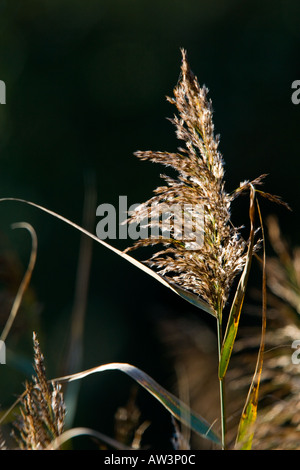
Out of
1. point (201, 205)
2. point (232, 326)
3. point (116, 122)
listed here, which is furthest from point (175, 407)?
point (116, 122)

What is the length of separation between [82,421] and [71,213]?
1.70 m

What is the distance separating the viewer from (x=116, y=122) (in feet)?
16.7

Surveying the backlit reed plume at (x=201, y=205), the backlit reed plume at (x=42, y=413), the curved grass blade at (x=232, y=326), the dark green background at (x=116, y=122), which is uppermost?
the dark green background at (x=116, y=122)

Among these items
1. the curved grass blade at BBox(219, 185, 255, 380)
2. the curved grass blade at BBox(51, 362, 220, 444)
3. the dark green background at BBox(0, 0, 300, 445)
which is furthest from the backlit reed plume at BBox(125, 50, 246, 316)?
the dark green background at BBox(0, 0, 300, 445)

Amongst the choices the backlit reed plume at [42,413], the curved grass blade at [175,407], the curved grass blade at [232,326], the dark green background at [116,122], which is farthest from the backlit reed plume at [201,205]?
the dark green background at [116,122]

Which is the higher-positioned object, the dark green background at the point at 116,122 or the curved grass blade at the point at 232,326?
the dark green background at the point at 116,122

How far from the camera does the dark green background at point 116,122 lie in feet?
15.4

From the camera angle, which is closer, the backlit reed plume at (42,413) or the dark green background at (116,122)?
the backlit reed plume at (42,413)

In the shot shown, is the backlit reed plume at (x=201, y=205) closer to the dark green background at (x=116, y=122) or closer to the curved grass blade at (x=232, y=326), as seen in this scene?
the curved grass blade at (x=232, y=326)

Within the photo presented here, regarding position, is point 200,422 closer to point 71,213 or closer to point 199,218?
point 199,218

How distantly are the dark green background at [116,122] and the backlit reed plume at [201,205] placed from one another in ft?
11.2

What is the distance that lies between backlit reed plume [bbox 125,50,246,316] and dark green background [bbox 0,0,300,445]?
134 inches

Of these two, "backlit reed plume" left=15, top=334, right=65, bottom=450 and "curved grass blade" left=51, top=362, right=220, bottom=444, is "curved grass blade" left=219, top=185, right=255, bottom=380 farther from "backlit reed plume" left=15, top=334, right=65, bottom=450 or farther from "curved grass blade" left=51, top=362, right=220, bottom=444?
"backlit reed plume" left=15, top=334, right=65, bottom=450

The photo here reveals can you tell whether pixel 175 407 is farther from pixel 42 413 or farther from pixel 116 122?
pixel 116 122
